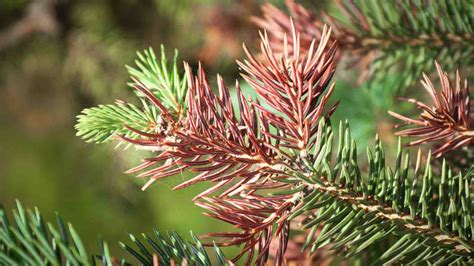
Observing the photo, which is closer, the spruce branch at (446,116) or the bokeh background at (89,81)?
the spruce branch at (446,116)

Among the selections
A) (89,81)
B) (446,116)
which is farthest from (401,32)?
(89,81)

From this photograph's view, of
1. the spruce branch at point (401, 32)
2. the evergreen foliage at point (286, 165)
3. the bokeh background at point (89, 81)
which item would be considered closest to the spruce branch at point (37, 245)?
the evergreen foliage at point (286, 165)

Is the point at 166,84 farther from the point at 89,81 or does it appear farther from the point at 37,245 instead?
the point at 89,81

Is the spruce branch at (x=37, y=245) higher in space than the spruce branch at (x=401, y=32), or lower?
lower

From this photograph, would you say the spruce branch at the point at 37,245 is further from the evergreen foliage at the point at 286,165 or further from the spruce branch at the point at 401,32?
the spruce branch at the point at 401,32

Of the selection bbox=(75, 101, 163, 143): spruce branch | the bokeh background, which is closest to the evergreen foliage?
bbox=(75, 101, 163, 143): spruce branch

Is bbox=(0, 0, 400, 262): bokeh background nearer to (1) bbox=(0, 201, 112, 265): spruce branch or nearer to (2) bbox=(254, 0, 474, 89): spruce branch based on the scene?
(2) bbox=(254, 0, 474, 89): spruce branch

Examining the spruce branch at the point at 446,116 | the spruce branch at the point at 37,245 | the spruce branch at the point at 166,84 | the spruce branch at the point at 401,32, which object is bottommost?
the spruce branch at the point at 37,245

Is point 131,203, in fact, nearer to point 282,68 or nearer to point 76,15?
point 76,15

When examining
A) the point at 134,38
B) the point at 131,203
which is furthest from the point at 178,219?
the point at 134,38
